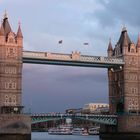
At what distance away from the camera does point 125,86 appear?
103m

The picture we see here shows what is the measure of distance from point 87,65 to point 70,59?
16.7 feet

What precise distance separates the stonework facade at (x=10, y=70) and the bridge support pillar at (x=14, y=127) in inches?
136

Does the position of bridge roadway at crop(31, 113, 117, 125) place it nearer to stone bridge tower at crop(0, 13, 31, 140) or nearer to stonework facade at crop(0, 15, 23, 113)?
stone bridge tower at crop(0, 13, 31, 140)

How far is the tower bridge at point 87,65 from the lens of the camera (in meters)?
89.0

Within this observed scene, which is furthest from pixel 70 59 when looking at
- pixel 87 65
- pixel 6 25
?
pixel 6 25

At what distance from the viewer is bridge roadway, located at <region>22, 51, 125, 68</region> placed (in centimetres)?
9534

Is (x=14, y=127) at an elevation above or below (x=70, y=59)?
below

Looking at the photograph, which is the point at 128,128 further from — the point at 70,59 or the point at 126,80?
the point at 70,59

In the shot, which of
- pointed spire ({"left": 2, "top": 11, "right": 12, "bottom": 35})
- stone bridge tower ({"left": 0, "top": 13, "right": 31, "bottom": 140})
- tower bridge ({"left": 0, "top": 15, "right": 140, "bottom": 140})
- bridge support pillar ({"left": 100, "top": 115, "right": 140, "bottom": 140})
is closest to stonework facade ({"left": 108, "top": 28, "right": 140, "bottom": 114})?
tower bridge ({"left": 0, "top": 15, "right": 140, "bottom": 140})

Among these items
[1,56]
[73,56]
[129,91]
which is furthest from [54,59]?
[129,91]

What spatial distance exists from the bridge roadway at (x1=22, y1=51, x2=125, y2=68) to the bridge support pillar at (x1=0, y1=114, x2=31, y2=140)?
1249 cm

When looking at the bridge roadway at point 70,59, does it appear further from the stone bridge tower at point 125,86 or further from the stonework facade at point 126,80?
the stone bridge tower at point 125,86

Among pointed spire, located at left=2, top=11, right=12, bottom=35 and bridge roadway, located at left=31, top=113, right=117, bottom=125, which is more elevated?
pointed spire, located at left=2, top=11, right=12, bottom=35

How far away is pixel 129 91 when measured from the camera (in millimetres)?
104000
